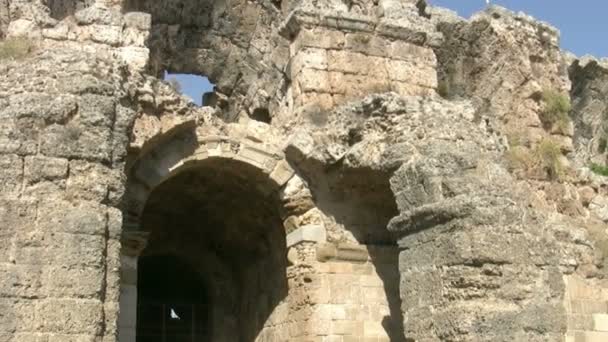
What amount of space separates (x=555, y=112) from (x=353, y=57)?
129 inches

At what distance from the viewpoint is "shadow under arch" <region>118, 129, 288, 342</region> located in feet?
29.1

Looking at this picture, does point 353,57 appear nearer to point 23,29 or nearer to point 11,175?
point 23,29

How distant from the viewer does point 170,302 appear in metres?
12.7

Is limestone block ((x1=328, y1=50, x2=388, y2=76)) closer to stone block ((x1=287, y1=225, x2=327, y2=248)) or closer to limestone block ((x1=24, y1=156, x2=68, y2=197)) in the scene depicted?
stone block ((x1=287, y1=225, x2=327, y2=248))

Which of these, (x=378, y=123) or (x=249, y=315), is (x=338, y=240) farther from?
(x=249, y=315)

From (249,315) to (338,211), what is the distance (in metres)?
2.72

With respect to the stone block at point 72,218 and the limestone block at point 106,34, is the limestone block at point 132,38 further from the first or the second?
the stone block at point 72,218

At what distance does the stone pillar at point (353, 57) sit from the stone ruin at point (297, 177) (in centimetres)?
2

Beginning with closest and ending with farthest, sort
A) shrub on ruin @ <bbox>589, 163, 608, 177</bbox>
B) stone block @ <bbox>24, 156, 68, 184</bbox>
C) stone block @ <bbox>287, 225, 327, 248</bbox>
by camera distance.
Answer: stone block @ <bbox>24, 156, 68, 184</bbox> → stone block @ <bbox>287, 225, 327, 248</bbox> → shrub on ruin @ <bbox>589, 163, 608, 177</bbox>

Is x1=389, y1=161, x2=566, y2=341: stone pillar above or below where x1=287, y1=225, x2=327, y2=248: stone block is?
below

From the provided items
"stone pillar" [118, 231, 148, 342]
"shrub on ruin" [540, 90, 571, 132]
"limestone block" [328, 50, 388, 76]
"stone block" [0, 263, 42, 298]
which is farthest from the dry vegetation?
"stone block" [0, 263, 42, 298]

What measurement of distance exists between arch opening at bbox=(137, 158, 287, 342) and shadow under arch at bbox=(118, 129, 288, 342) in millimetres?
14

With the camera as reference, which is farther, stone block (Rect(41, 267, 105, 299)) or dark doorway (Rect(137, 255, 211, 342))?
dark doorway (Rect(137, 255, 211, 342))

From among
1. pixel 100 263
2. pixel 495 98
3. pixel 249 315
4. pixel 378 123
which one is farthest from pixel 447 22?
pixel 100 263
